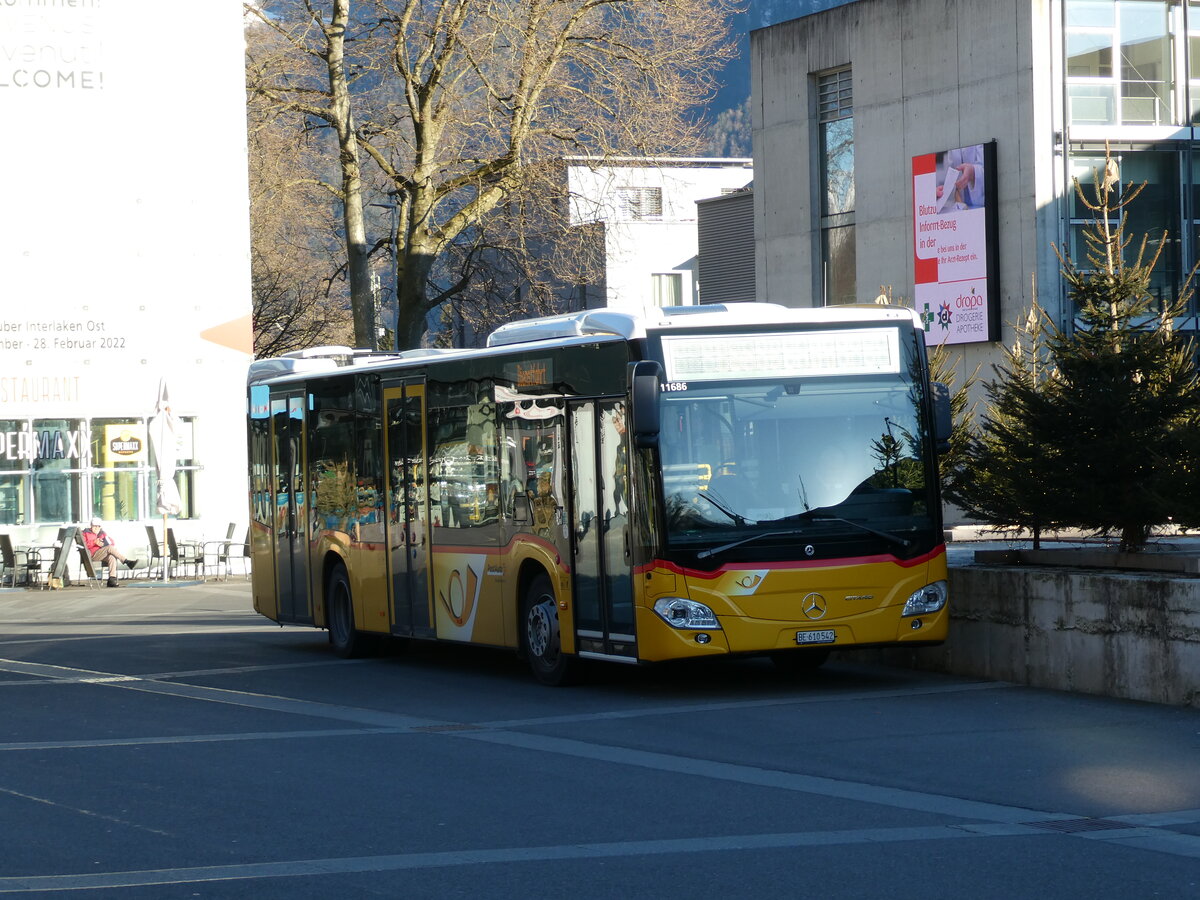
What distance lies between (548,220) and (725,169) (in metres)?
46.1

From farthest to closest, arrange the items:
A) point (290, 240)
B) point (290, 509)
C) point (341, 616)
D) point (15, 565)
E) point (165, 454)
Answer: point (290, 240) → point (165, 454) → point (15, 565) → point (290, 509) → point (341, 616)

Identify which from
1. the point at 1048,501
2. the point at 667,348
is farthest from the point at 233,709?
the point at 1048,501

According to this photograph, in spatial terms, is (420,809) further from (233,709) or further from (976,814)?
(233,709)

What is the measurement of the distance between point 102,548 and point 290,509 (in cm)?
1449

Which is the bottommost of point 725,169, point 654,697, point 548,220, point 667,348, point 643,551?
point 654,697

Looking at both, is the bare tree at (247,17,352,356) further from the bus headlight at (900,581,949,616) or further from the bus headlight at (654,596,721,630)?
the bus headlight at (900,581,949,616)

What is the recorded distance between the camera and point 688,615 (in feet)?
44.5

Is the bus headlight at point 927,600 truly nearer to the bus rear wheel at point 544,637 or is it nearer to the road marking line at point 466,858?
the bus rear wheel at point 544,637

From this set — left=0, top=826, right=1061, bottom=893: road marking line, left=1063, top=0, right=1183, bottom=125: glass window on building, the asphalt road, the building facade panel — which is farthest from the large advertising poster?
left=0, top=826, right=1061, bottom=893: road marking line

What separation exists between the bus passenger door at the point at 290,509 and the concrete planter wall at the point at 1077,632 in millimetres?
7009

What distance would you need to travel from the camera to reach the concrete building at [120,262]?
34906 mm

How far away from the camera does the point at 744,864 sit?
7.90 m

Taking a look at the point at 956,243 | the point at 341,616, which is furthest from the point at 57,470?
the point at 956,243

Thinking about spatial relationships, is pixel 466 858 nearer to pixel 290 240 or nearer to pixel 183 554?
pixel 183 554
